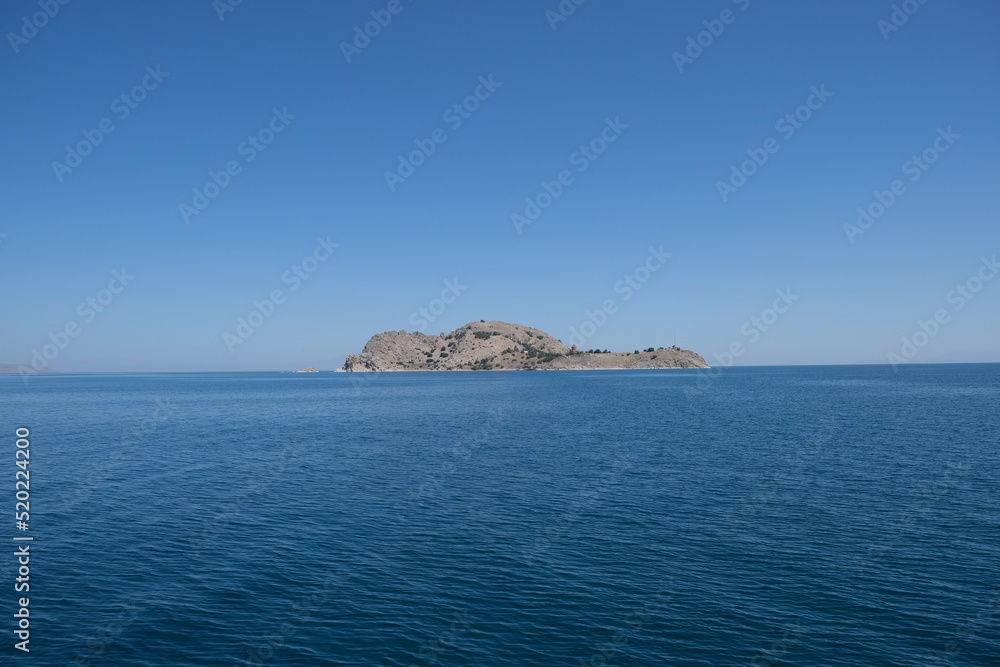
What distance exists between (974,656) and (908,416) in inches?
4080

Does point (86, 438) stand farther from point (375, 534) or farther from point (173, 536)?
point (375, 534)

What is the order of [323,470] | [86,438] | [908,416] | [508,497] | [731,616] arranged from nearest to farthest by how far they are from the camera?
[731,616] < [508,497] < [323,470] < [86,438] < [908,416]

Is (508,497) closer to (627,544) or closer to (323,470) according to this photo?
(627,544)

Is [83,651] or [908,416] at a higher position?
[908,416]

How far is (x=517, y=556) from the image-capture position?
35188 mm

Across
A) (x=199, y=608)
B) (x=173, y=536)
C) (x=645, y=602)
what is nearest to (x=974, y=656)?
(x=645, y=602)

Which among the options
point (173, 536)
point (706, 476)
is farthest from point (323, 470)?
point (706, 476)

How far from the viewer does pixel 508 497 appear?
4978 cm

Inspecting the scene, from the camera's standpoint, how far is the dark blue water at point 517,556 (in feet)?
82.2

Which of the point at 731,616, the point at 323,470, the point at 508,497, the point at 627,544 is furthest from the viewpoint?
the point at 323,470

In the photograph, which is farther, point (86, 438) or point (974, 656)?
point (86, 438)

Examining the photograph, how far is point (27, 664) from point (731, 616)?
1255 inches

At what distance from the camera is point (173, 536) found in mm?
39281

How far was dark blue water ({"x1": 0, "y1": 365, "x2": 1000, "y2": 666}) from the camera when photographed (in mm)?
25062
